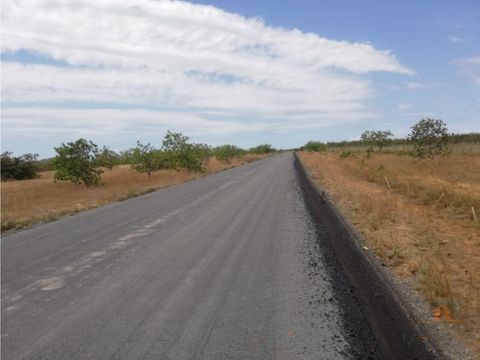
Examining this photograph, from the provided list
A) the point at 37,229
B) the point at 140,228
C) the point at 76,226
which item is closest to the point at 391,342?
the point at 140,228

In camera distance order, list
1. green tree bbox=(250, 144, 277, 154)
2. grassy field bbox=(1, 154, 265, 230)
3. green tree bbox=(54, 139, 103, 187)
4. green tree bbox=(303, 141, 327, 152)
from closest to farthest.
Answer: grassy field bbox=(1, 154, 265, 230), green tree bbox=(54, 139, 103, 187), green tree bbox=(303, 141, 327, 152), green tree bbox=(250, 144, 277, 154)

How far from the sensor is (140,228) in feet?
40.5

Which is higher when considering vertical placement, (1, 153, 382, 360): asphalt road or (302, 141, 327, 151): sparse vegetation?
(302, 141, 327, 151): sparse vegetation

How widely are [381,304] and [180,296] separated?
9.12ft

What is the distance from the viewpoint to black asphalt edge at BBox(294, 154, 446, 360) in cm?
478

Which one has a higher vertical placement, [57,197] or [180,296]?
[180,296]

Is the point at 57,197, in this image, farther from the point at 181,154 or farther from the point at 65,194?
the point at 181,154

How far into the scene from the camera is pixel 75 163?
35000mm

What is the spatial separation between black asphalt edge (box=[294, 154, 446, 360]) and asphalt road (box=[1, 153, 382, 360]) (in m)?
0.21

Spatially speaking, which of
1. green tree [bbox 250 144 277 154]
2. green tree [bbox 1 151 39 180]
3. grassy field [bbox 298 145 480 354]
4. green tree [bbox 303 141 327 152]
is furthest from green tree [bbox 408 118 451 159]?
green tree [bbox 250 144 277 154]

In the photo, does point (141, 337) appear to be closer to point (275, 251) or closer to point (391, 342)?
point (391, 342)

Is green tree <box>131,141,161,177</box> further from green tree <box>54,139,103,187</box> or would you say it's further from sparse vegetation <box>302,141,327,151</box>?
sparse vegetation <box>302,141,327,151</box>

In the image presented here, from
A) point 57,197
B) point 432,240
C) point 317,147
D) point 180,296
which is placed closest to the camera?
point 180,296

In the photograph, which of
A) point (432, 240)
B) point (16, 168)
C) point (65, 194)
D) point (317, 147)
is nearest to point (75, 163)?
point (65, 194)
